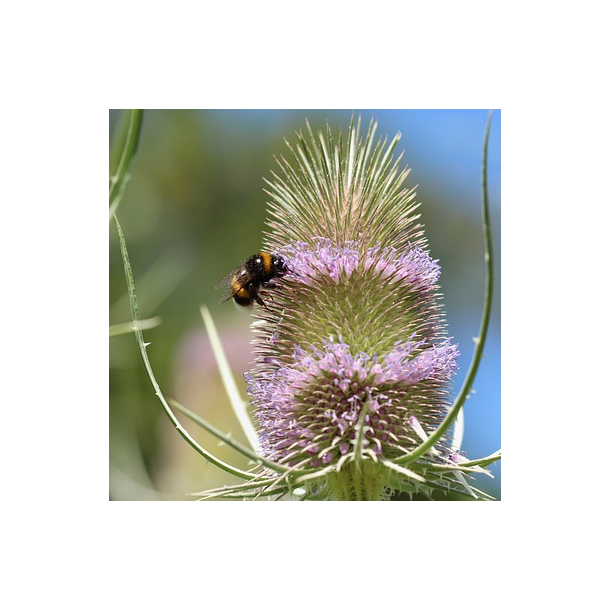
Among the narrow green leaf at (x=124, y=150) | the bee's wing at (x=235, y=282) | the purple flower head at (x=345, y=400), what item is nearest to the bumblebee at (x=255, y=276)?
the bee's wing at (x=235, y=282)

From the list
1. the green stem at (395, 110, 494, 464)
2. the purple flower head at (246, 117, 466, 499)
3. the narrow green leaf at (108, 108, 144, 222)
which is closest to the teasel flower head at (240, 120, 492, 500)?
the purple flower head at (246, 117, 466, 499)

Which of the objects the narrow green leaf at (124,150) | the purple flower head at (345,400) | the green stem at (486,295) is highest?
the narrow green leaf at (124,150)

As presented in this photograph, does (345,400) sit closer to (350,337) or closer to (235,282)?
(350,337)

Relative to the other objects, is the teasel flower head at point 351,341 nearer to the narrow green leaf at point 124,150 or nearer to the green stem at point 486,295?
the green stem at point 486,295

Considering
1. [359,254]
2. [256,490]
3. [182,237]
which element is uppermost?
[182,237]

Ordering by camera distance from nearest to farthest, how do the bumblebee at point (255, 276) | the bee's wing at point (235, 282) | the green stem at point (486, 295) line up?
the green stem at point (486, 295) → the bumblebee at point (255, 276) → the bee's wing at point (235, 282)

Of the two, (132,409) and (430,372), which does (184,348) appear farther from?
(430,372)

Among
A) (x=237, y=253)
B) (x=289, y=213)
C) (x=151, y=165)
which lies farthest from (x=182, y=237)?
(x=289, y=213)

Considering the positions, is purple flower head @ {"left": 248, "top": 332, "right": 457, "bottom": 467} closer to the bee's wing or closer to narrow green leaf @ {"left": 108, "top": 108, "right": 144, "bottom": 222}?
the bee's wing
